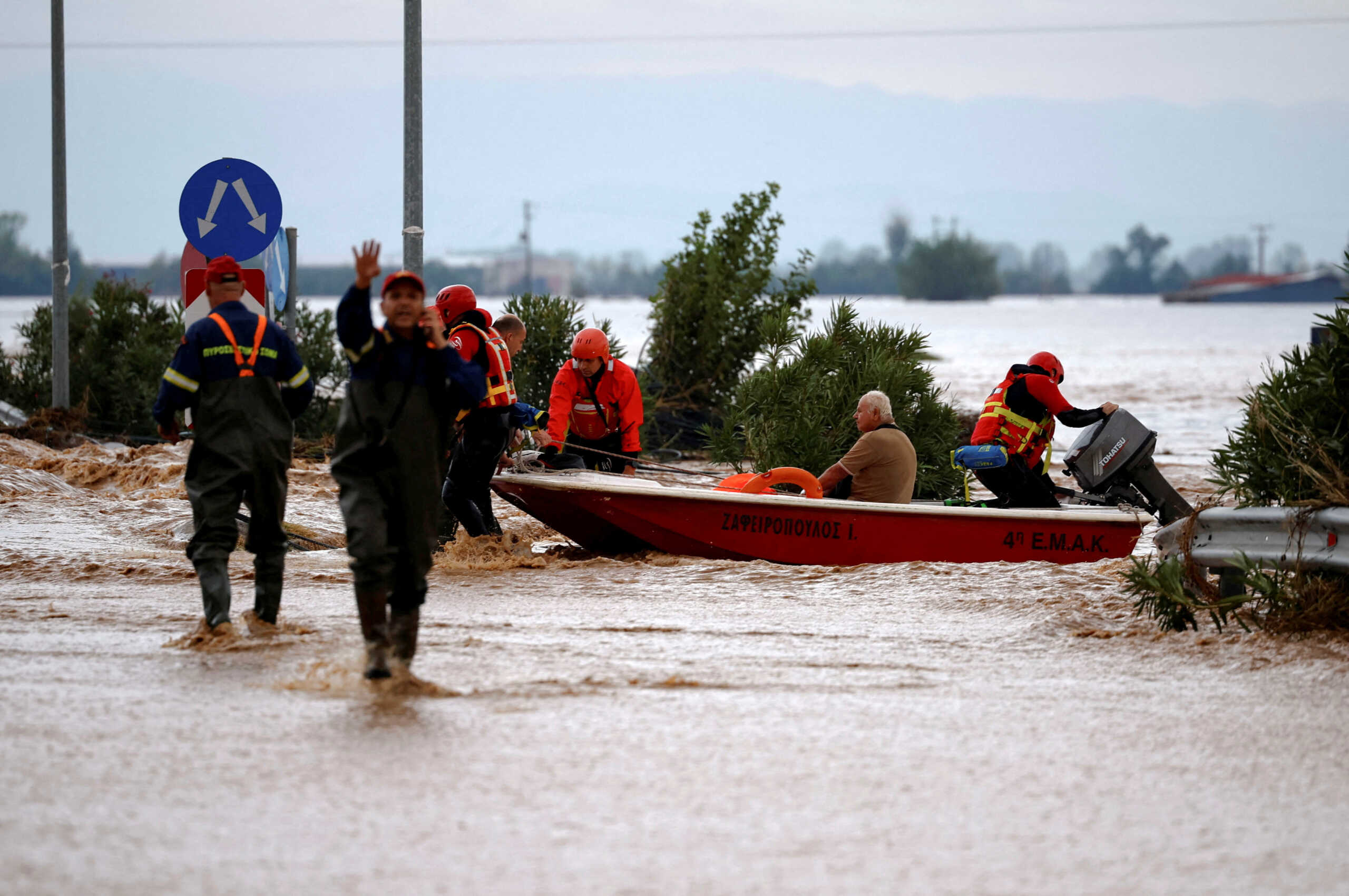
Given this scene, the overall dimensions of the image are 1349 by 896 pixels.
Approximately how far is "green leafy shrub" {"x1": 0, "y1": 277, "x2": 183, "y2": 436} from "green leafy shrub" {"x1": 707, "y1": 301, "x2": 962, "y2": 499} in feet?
30.7

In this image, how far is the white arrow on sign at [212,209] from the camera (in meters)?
9.59

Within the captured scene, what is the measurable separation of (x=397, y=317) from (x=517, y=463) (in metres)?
3.99

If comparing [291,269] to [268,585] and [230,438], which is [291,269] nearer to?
[230,438]

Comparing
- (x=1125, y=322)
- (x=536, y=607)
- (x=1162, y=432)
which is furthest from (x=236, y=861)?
(x=1125, y=322)

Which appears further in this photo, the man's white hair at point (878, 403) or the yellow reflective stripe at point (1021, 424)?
the yellow reflective stripe at point (1021, 424)

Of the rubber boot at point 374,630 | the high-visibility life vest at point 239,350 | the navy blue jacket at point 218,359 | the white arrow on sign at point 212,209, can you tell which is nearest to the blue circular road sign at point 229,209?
the white arrow on sign at point 212,209

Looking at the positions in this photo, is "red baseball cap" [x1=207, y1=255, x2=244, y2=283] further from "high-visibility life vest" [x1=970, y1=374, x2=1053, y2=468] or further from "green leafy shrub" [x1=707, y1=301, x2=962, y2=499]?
"green leafy shrub" [x1=707, y1=301, x2=962, y2=499]

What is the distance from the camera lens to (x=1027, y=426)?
34.8ft

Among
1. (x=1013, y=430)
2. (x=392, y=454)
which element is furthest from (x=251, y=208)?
(x=1013, y=430)

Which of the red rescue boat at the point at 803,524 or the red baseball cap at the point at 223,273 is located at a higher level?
the red baseball cap at the point at 223,273

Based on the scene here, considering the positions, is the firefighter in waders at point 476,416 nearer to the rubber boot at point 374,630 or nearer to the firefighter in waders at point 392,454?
the firefighter in waders at point 392,454

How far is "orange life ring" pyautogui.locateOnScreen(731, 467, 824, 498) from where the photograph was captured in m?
9.97

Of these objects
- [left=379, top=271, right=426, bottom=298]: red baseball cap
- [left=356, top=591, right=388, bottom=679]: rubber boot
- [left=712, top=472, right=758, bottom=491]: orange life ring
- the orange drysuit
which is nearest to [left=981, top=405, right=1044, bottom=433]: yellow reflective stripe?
[left=712, top=472, right=758, bottom=491]: orange life ring

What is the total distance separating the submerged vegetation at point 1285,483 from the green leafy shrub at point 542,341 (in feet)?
29.5
